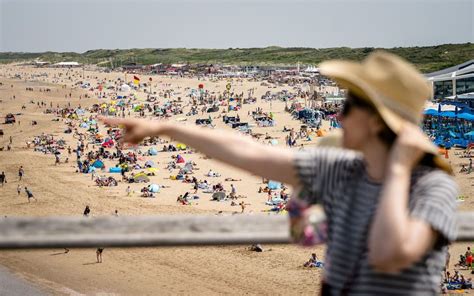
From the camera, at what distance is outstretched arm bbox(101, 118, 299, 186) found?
1.63 m

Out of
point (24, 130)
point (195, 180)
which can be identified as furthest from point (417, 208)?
point (24, 130)

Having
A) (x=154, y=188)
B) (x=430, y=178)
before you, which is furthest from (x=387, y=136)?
(x=154, y=188)

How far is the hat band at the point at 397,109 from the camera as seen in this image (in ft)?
4.71

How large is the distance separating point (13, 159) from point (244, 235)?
106 ft

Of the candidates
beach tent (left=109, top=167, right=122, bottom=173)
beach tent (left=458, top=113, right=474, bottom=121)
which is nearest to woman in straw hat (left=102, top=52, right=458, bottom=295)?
beach tent (left=109, top=167, right=122, bottom=173)

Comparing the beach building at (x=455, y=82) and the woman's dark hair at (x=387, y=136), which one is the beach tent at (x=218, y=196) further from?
the beach building at (x=455, y=82)

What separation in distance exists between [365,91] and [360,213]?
30cm

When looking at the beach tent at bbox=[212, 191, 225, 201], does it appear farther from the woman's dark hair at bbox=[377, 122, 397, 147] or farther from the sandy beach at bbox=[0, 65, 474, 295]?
the woman's dark hair at bbox=[377, 122, 397, 147]

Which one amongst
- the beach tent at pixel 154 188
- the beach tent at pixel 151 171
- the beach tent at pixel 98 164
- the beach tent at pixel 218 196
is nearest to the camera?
the beach tent at pixel 218 196

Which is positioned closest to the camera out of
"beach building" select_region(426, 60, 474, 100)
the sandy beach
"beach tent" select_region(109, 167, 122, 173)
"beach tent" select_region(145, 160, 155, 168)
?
the sandy beach

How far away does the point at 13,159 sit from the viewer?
31.8 metres

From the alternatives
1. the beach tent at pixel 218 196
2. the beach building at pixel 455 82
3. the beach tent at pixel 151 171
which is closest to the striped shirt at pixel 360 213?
the beach tent at pixel 218 196

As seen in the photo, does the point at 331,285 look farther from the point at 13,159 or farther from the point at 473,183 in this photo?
the point at 13,159

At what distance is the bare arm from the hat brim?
0.14 ft
